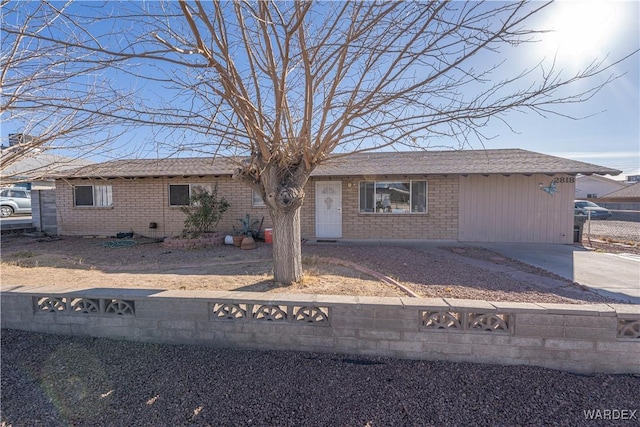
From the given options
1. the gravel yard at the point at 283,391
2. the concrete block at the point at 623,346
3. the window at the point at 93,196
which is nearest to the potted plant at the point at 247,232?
the window at the point at 93,196

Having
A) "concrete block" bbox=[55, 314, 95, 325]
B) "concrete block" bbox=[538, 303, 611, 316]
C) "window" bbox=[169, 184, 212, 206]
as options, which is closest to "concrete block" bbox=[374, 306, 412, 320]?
"concrete block" bbox=[538, 303, 611, 316]

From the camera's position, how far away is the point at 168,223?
37.5 ft

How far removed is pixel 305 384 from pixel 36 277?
593 centimetres

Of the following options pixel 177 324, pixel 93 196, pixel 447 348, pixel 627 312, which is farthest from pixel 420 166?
pixel 93 196

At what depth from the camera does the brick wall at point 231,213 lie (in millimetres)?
10273

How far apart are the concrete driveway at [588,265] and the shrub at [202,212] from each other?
29.6 feet

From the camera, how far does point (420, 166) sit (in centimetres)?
1035

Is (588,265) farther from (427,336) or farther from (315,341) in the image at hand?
(315,341)

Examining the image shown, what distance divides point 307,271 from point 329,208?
17.5 feet

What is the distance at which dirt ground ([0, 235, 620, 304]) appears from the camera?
4.72m

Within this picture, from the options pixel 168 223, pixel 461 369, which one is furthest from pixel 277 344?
pixel 168 223

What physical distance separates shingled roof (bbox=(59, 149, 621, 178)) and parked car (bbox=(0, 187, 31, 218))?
14.3 metres

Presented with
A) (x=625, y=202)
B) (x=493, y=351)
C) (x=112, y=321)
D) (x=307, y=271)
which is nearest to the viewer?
(x=493, y=351)

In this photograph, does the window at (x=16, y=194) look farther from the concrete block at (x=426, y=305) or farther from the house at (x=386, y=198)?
the concrete block at (x=426, y=305)
